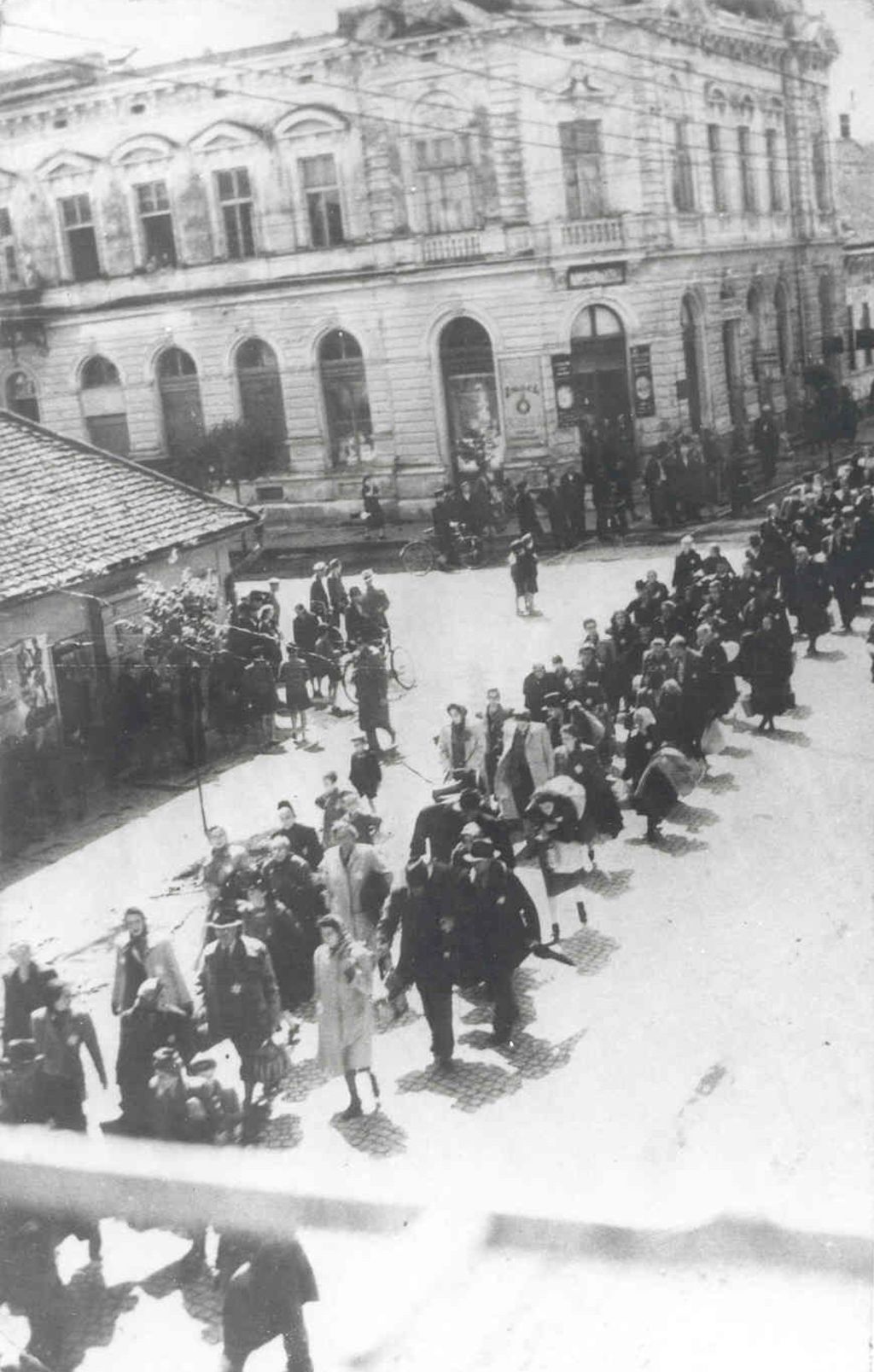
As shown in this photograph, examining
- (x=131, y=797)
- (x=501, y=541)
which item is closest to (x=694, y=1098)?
(x=131, y=797)

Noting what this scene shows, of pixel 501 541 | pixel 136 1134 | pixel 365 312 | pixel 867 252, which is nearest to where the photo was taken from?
pixel 136 1134

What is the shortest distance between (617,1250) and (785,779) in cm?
686

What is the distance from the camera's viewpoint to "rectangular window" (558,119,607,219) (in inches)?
571

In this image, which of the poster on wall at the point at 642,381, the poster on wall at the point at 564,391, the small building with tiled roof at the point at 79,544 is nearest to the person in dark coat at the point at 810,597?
the poster on wall at the point at 642,381

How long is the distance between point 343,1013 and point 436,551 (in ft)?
28.5

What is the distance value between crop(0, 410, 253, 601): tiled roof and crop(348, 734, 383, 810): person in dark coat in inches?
128

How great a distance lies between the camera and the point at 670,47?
1477 centimetres

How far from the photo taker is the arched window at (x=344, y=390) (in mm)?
13711

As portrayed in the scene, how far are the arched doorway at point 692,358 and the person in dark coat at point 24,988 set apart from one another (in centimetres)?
1223

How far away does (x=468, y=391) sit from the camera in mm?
14781

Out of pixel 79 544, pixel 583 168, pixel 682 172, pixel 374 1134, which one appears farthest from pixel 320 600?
pixel 374 1134

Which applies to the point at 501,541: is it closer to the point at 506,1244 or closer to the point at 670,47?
the point at 670,47

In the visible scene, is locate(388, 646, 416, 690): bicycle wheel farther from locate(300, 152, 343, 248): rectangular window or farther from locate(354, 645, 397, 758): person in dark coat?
locate(300, 152, 343, 248): rectangular window

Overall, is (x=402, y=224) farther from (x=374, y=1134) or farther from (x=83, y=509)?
(x=374, y=1134)
